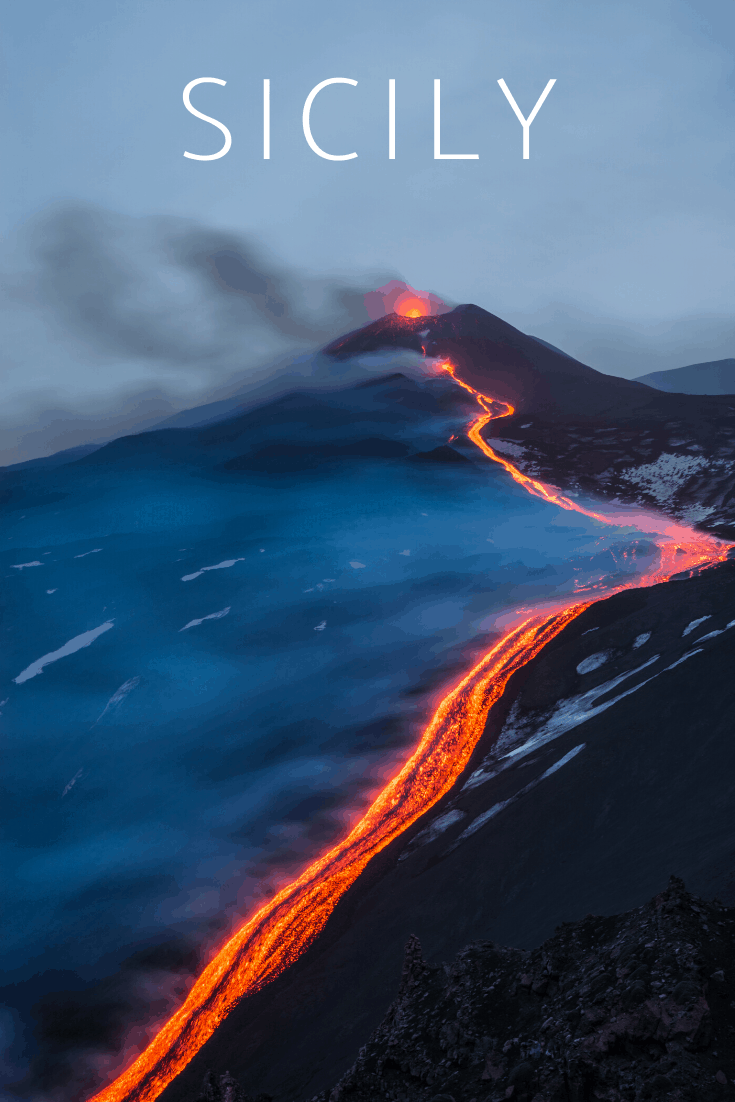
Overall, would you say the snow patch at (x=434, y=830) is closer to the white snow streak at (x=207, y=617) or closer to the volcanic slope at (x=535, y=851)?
the volcanic slope at (x=535, y=851)

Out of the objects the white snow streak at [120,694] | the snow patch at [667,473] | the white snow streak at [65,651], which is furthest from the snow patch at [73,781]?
the snow patch at [667,473]

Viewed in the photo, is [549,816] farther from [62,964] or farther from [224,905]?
[62,964]

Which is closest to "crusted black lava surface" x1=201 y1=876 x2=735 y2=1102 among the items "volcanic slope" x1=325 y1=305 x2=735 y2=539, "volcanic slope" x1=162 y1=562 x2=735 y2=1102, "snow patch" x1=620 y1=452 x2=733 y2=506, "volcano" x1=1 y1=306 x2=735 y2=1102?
"volcano" x1=1 y1=306 x2=735 y2=1102

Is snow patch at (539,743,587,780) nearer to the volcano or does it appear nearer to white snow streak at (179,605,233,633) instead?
the volcano

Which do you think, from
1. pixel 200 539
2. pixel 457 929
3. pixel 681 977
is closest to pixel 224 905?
pixel 457 929

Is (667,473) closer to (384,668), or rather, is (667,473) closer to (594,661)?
(594,661)

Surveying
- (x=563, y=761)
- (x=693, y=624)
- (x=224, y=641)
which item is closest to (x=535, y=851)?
(x=563, y=761)
